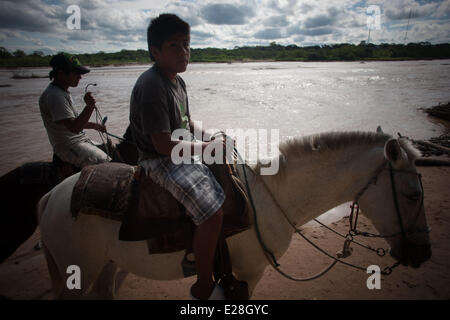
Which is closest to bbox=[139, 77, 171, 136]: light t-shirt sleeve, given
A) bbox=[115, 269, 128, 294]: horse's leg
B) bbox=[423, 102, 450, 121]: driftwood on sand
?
bbox=[115, 269, 128, 294]: horse's leg

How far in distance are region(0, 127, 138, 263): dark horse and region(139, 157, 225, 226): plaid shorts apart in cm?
184

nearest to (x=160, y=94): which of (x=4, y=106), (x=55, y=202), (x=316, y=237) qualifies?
(x=55, y=202)

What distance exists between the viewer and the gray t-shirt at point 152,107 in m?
1.66

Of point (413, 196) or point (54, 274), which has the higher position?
point (413, 196)

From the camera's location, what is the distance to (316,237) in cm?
419

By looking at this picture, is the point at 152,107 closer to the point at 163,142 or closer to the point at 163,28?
the point at 163,142

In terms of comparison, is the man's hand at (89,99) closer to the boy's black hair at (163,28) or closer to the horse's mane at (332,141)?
the boy's black hair at (163,28)

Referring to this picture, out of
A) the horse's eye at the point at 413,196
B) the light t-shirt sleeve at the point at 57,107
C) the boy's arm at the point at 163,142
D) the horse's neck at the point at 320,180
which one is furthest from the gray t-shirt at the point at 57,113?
the horse's eye at the point at 413,196

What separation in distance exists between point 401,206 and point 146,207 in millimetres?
2213

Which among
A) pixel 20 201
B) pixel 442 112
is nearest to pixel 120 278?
pixel 20 201

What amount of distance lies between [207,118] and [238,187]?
32.8 ft

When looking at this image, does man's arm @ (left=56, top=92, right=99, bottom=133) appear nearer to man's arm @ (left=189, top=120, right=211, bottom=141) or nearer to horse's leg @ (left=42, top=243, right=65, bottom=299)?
man's arm @ (left=189, top=120, right=211, bottom=141)

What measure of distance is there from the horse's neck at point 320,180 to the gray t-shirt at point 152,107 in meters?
0.97

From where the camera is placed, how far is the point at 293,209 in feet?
6.81
